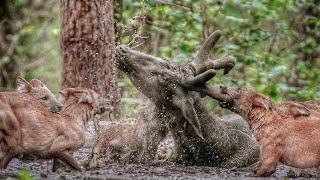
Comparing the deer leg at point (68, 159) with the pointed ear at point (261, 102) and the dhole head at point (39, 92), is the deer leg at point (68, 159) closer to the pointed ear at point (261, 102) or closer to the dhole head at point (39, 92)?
the dhole head at point (39, 92)

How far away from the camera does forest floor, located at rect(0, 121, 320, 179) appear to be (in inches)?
376

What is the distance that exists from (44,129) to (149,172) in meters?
1.36

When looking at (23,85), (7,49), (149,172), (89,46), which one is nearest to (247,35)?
(89,46)

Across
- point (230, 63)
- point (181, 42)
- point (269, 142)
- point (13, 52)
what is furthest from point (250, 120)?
point (13, 52)

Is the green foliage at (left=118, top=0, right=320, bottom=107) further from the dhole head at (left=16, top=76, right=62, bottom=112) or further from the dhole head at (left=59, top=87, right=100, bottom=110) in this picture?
the dhole head at (left=59, top=87, right=100, bottom=110)

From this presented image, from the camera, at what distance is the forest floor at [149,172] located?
9.56 meters

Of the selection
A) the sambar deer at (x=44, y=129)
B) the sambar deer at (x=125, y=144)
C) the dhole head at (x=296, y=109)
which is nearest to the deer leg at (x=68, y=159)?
the sambar deer at (x=44, y=129)

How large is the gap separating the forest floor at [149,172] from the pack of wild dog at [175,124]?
0.22 meters

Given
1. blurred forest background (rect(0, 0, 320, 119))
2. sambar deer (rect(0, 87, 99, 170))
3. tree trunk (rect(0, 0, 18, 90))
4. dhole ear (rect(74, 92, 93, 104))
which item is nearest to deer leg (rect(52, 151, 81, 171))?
sambar deer (rect(0, 87, 99, 170))

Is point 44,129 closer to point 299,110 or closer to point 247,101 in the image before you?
point 247,101

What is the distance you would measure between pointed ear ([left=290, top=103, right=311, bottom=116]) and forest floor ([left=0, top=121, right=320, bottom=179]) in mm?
736

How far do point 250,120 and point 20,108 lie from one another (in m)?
2.92

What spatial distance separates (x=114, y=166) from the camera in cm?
1078

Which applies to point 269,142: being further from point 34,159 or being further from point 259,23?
point 259,23
